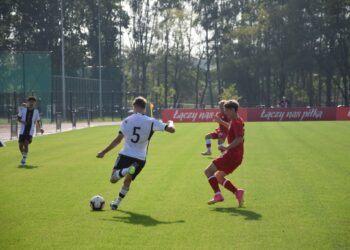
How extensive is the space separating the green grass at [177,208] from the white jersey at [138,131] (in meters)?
0.93

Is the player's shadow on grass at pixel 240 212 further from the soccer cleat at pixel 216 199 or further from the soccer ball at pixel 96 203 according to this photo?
the soccer ball at pixel 96 203

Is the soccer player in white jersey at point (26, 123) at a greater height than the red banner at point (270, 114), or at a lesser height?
greater

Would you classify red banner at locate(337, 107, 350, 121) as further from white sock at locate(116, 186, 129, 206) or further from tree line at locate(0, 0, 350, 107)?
white sock at locate(116, 186, 129, 206)

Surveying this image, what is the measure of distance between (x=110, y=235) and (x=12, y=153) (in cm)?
1576

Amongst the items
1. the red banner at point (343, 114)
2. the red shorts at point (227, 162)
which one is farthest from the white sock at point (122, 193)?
the red banner at point (343, 114)

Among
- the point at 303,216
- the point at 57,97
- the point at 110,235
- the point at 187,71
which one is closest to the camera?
the point at 110,235

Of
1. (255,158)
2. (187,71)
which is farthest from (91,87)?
(255,158)

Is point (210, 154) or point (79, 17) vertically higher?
point (79, 17)

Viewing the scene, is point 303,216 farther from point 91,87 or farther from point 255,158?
point 91,87

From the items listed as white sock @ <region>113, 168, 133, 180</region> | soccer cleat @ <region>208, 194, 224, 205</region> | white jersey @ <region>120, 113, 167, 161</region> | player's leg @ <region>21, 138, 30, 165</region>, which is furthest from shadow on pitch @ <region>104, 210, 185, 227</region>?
player's leg @ <region>21, 138, 30, 165</region>

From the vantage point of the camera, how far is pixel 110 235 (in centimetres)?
846

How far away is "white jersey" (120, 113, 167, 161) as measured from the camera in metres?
10.5

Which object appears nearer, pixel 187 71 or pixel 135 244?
pixel 135 244

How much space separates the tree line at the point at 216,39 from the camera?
75.5 meters
